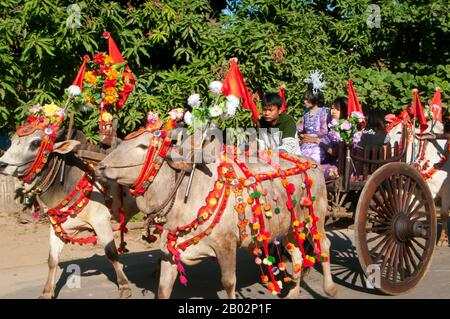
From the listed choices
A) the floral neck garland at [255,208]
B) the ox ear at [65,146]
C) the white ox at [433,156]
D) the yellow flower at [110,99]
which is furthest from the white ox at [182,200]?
the white ox at [433,156]

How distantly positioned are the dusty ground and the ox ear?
1.67m

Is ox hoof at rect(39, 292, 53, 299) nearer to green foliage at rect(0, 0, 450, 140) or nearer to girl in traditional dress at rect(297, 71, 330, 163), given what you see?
green foliage at rect(0, 0, 450, 140)

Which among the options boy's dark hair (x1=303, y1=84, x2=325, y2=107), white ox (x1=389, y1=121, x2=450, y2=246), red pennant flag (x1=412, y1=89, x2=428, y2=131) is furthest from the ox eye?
red pennant flag (x1=412, y1=89, x2=428, y2=131)

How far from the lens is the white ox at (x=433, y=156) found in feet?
22.9

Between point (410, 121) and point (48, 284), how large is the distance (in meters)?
4.64

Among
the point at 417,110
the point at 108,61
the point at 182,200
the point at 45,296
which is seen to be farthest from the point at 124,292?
the point at 417,110

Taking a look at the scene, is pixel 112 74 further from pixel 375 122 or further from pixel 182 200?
pixel 375 122

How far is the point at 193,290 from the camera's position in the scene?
19.7 feet

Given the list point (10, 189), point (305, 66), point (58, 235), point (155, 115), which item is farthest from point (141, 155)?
point (10, 189)

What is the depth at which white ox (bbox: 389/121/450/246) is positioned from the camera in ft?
22.9

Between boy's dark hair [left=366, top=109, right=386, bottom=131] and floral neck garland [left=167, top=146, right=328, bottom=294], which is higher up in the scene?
boy's dark hair [left=366, top=109, right=386, bottom=131]

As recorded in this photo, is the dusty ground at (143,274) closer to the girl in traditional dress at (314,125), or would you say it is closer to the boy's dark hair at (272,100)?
the girl in traditional dress at (314,125)

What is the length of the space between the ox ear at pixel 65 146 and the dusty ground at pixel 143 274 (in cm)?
167

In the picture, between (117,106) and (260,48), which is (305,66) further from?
(117,106)
